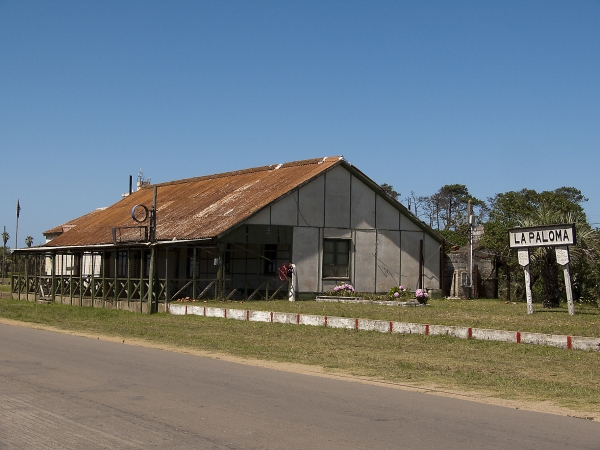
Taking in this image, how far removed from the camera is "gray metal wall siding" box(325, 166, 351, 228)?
32.8 meters

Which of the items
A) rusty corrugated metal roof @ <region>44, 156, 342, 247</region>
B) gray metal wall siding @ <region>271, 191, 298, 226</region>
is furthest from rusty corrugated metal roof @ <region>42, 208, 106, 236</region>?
gray metal wall siding @ <region>271, 191, 298, 226</region>

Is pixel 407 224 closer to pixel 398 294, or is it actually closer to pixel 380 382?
pixel 398 294

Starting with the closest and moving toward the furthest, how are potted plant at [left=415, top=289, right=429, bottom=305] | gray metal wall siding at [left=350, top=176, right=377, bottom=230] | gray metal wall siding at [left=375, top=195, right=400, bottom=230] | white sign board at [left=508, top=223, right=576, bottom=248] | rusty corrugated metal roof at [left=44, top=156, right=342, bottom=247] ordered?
white sign board at [left=508, top=223, right=576, bottom=248], potted plant at [left=415, top=289, right=429, bottom=305], rusty corrugated metal roof at [left=44, top=156, right=342, bottom=247], gray metal wall siding at [left=350, top=176, right=377, bottom=230], gray metal wall siding at [left=375, top=195, right=400, bottom=230]

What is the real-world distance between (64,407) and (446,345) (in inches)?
373

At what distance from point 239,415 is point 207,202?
27741mm

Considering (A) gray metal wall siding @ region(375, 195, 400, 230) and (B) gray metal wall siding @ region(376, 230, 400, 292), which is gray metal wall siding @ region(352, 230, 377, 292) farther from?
(A) gray metal wall siding @ region(375, 195, 400, 230)

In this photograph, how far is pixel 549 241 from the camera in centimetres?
2144

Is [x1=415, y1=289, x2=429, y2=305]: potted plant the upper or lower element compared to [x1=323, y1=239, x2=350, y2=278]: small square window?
lower

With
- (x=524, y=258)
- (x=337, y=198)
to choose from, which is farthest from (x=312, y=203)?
(x=524, y=258)

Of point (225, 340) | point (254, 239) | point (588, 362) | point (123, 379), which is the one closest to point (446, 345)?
point (588, 362)

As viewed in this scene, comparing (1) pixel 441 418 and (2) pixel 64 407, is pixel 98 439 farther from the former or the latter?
(1) pixel 441 418

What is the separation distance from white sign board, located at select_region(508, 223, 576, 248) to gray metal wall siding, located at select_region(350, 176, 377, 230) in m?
11.3

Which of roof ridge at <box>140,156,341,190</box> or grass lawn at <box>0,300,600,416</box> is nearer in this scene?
grass lawn at <box>0,300,600,416</box>

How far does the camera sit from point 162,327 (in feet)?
70.6
